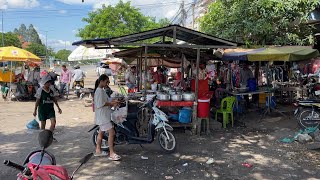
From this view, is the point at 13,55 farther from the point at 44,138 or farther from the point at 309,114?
the point at 44,138

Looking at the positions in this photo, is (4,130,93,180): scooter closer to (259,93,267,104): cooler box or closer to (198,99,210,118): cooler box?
(198,99,210,118): cooler box

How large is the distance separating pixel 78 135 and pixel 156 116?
259 centimetres

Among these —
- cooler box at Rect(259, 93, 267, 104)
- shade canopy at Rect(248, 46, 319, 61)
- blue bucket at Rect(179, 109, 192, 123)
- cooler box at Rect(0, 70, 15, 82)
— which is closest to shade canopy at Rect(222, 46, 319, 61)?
shade canopy at Rect(248, 46, 319, 61)

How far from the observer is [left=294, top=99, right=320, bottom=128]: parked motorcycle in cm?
862

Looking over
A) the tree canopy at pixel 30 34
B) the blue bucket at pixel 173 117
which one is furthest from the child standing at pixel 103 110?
the tree canopy at pixel 30 34

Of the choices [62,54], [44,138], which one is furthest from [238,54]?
[62,54]

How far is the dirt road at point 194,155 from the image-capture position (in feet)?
17.9

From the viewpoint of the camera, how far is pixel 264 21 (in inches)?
451

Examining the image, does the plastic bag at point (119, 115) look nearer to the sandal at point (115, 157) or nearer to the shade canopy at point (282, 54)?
the sandal at point (115, 157)

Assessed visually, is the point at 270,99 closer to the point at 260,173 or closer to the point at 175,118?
the point at 175,118

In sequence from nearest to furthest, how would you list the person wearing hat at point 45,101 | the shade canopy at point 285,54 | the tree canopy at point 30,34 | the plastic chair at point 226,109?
1. the person wearing hat at point 45,101
2. the plastic chair at point 226,109
3. the shade canopy at point 285,54
4. the tree canopy at point 30,34

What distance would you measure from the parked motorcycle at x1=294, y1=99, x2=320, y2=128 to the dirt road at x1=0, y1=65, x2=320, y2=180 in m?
0.37

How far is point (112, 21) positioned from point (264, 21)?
24.6 metres

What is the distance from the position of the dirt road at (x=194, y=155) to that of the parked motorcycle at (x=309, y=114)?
375mm
